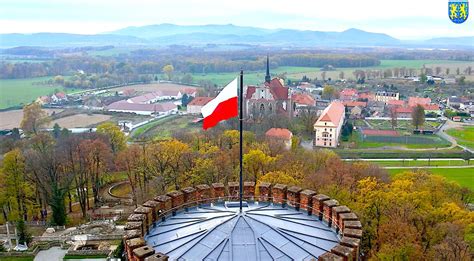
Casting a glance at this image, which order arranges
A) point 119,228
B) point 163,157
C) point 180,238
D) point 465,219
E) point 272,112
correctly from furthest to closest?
point 272,112
point 163,157
point 119,228
point 465,219
point 180,238

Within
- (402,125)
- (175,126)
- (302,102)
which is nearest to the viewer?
(175,126)

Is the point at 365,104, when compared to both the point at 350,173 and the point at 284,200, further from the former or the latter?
the point at 284,200

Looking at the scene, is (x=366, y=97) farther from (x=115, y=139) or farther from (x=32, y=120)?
(x=32, y=120)

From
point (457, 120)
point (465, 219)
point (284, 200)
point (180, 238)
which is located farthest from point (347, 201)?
point (457, 120)

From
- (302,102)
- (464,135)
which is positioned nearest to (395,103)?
(302,102)

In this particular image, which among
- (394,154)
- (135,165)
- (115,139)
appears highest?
(135,165)

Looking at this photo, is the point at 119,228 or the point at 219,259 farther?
the point at 119,228

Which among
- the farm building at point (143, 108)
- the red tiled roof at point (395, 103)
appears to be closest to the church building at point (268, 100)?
the farm building at point (143, 108)
